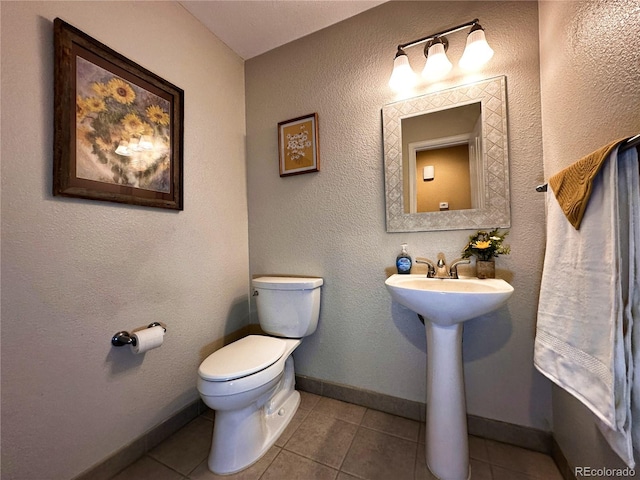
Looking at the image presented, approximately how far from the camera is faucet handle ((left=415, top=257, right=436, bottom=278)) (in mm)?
1201

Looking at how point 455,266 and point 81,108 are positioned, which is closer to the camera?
point 81,108

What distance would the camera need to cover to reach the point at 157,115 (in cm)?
119

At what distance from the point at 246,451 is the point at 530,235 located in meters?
1.60

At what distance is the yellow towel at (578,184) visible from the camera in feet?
1.89

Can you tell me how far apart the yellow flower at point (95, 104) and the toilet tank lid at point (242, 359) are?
116 cm

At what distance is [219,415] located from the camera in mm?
1048

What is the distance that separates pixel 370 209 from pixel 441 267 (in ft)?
1.57

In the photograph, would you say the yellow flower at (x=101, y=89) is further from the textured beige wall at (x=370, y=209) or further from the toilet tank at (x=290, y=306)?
the toilet tank at (x=290, y=306)

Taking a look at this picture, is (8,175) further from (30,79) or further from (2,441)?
(2,441)

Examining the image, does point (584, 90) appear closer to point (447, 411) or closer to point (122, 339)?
point (447, 411)

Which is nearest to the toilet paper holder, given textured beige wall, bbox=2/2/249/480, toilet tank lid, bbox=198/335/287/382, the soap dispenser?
textured beige wall, bbox=2/2/249/480

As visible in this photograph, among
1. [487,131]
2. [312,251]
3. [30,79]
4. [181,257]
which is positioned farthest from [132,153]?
[487,131]

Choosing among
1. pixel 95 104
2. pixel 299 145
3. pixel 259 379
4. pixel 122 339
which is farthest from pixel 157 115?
pixel 259 379

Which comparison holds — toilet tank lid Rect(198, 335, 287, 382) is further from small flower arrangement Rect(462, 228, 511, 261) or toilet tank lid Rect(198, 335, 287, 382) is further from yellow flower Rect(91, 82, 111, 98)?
yellow flower Rect(91, 82, 111, 98)
